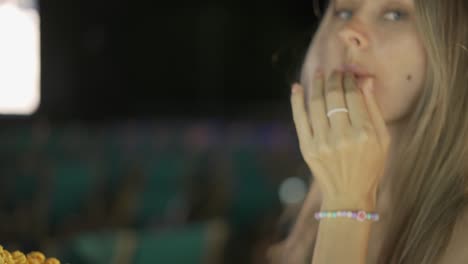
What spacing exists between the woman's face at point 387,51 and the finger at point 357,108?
78mm

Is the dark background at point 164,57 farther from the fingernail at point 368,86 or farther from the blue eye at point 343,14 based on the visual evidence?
the fingernail at point 368,86

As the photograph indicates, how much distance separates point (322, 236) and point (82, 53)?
8.05m

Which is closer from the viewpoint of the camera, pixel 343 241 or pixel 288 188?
pixel 343 241

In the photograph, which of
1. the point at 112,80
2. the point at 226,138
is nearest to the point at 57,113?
the point at 112,80

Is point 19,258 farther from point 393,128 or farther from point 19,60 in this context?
point 19,60

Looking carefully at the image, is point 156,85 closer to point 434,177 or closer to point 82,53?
point 82,53

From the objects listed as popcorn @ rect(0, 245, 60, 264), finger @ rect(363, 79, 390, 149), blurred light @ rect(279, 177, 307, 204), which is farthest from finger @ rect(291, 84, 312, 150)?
blurred light @ rect(279, 177, 307, 204)

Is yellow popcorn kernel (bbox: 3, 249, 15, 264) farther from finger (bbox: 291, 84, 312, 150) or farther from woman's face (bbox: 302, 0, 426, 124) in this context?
woman's face (bbox: 302, 0, 426, 124)

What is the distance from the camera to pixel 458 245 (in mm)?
1070

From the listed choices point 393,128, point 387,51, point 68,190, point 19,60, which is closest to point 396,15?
point 387,51

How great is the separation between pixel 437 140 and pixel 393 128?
12 centimetres

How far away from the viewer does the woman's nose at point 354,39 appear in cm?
115

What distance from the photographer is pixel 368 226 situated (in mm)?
1048

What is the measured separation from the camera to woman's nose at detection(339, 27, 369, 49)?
1.15 metres
